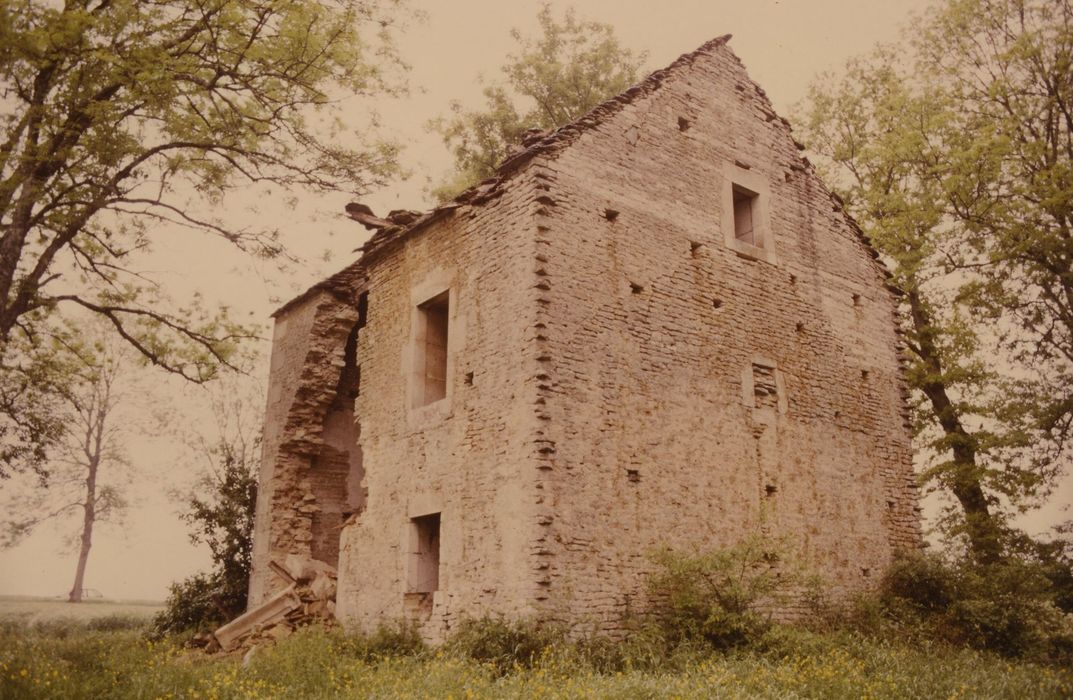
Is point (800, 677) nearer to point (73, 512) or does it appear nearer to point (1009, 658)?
point (1009, 658)

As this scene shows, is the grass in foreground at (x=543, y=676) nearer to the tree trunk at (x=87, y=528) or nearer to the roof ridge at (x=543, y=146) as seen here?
the roof ridge at (x=543, y=146)

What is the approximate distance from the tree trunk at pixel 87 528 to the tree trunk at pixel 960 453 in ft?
85.0

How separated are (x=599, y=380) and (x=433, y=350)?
3.07 m

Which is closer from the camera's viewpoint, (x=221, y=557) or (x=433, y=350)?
(x=433, y=350)

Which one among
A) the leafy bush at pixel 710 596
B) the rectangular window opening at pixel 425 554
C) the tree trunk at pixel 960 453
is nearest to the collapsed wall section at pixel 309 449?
the rectangular window opening at pixel 425 554

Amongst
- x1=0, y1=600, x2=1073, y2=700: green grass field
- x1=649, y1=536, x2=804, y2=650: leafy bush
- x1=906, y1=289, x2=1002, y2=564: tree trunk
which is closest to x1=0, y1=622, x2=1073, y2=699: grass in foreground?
x1=0, y1=600, x2=1073, y2=700: green grass field

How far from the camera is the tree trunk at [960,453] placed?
15961mm

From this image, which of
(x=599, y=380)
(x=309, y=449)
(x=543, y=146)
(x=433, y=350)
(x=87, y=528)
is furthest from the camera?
(x=87, y=528)

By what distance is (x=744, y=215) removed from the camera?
1330 cm

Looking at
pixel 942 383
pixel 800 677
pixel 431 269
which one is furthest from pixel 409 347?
pixel 942 383

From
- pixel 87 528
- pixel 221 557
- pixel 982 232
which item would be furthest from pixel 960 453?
pixel 87 528

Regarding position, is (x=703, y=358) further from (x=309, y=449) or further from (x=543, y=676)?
(x=309, y=449)

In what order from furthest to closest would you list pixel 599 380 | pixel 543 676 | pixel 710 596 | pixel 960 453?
pixel 960 453 < pixel 599 380 < pixel 710 596 < pixel 543 676

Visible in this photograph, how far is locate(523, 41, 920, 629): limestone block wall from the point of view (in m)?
9.46
